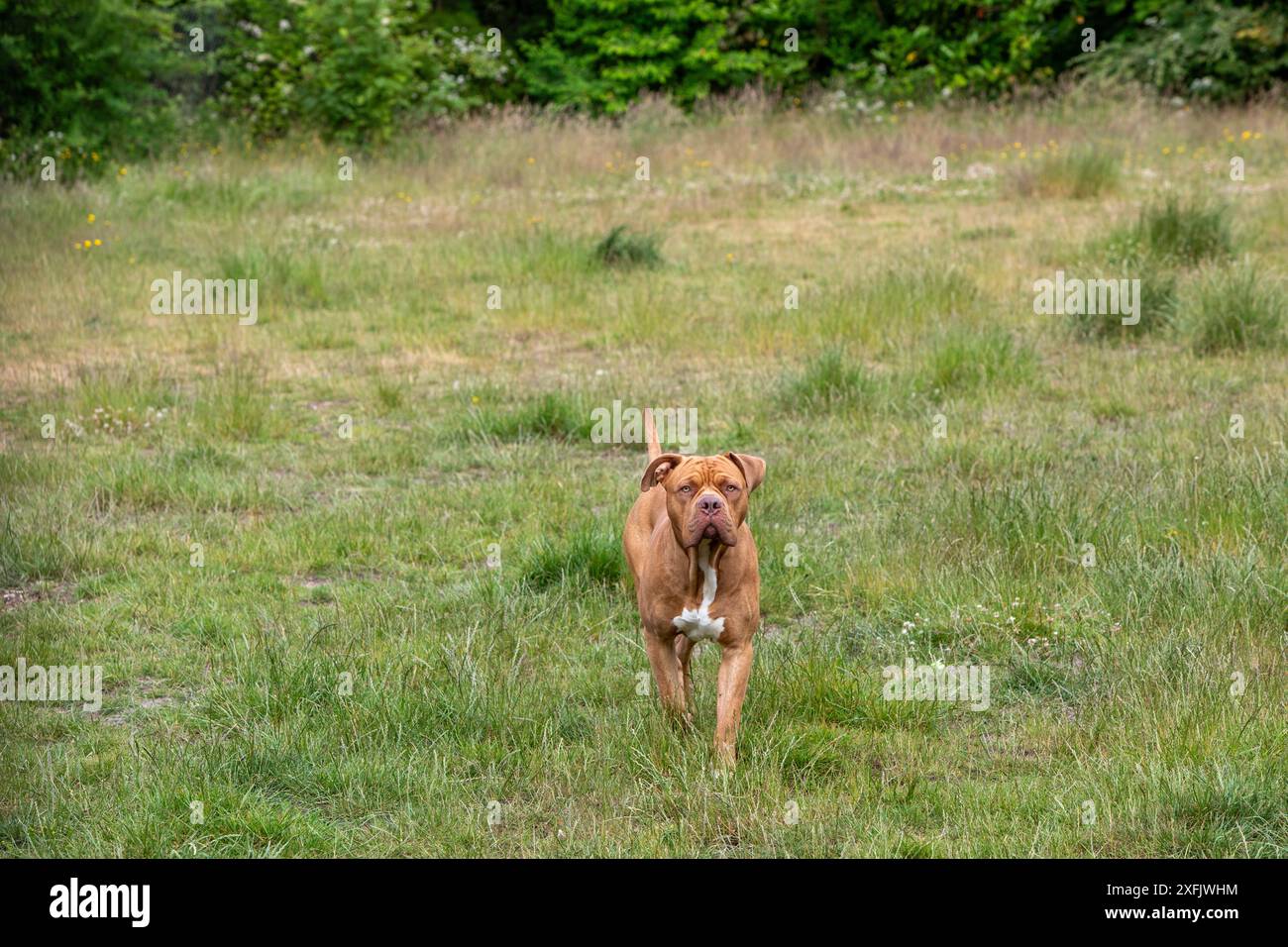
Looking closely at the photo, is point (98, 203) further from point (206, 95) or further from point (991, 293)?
point (991, 293)

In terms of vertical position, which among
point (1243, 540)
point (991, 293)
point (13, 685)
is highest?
point (991, 293)

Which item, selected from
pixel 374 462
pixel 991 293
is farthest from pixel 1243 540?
pixel 991 293

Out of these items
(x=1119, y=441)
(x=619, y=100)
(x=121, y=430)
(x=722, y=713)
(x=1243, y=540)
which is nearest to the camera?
(x=722, y=713)

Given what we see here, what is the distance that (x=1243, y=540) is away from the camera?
624 centimetres

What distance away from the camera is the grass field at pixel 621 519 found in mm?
4453

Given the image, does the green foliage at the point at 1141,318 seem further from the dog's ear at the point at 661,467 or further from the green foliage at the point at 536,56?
the dog's ear at the point at 661,467

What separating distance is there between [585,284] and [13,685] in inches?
296

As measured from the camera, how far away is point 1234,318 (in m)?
10.0

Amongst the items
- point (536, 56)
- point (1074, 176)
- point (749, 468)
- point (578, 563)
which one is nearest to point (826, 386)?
point (578, 563)

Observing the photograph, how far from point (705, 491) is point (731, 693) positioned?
2.20 feet

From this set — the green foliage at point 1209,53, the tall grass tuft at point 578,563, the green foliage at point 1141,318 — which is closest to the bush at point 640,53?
the green foliage at point 1209,53

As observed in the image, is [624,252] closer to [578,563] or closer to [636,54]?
[578,563]

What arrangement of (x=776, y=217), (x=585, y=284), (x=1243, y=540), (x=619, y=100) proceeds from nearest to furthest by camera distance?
1. (x=1243, y=540)
2. (x=585, y=284)
3. (x=776, y=217)
4. (x=619, y=100)

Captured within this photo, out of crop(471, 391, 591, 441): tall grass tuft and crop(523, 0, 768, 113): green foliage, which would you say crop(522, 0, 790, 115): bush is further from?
crop(471, 391, 591, 441): tall grass tuft
